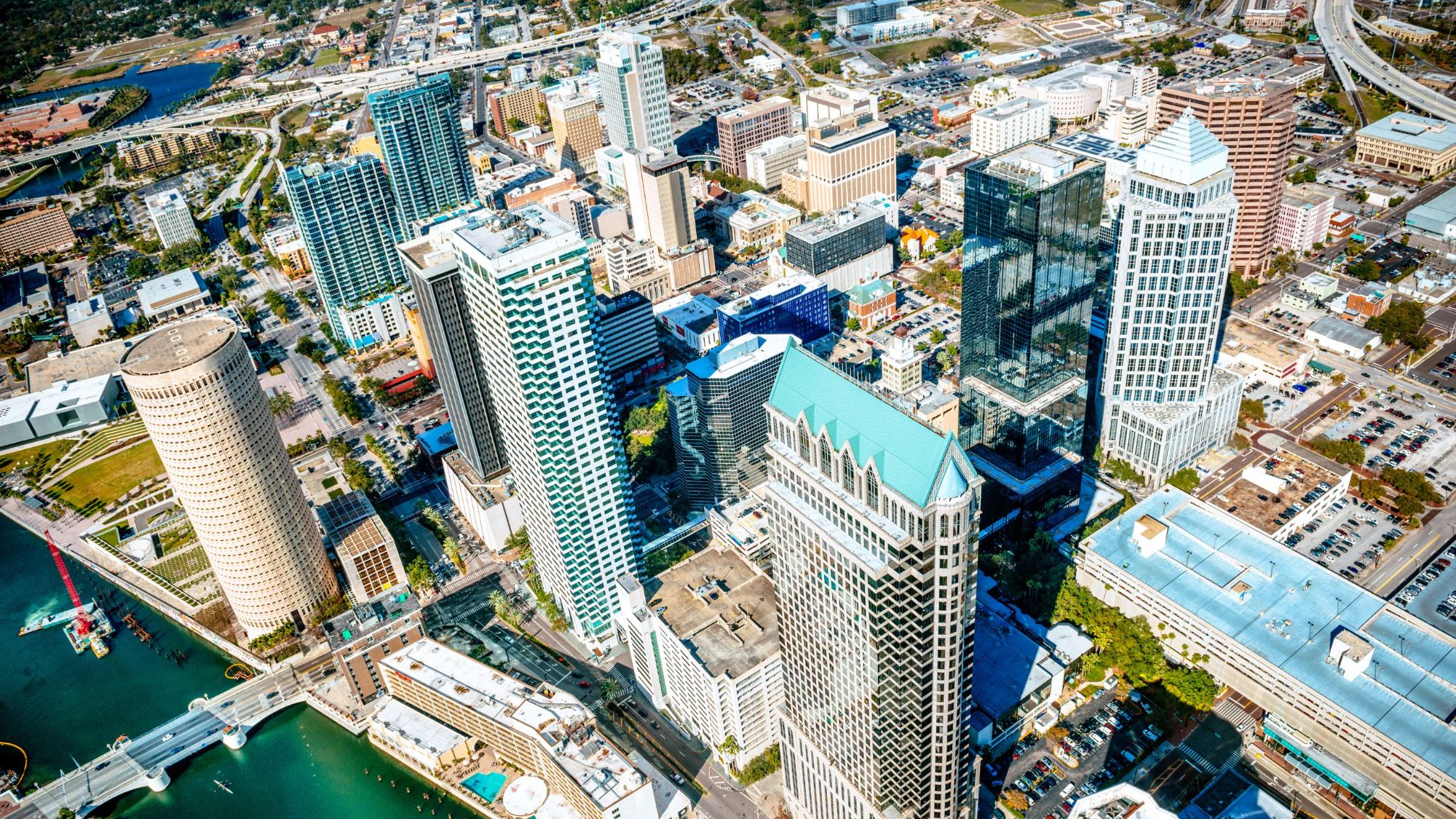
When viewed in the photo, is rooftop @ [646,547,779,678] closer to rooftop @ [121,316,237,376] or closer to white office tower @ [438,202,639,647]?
white office tower @ [438,202,639,647]

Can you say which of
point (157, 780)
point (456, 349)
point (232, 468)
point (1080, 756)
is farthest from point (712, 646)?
point (157, 780)

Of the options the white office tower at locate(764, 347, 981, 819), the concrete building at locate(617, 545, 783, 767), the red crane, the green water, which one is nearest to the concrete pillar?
the green water

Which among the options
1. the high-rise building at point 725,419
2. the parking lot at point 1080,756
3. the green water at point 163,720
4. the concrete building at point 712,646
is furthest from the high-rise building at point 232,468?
the parking lot at point 1080,756

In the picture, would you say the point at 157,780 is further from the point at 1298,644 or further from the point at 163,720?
the point at 1298,644

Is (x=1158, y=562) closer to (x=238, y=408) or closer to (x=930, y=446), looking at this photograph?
(x=930, y=446)

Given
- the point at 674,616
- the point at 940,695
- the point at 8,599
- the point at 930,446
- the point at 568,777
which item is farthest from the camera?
the point at 8,599

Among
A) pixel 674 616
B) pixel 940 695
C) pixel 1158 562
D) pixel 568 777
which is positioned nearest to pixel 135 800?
pixel 568 777
